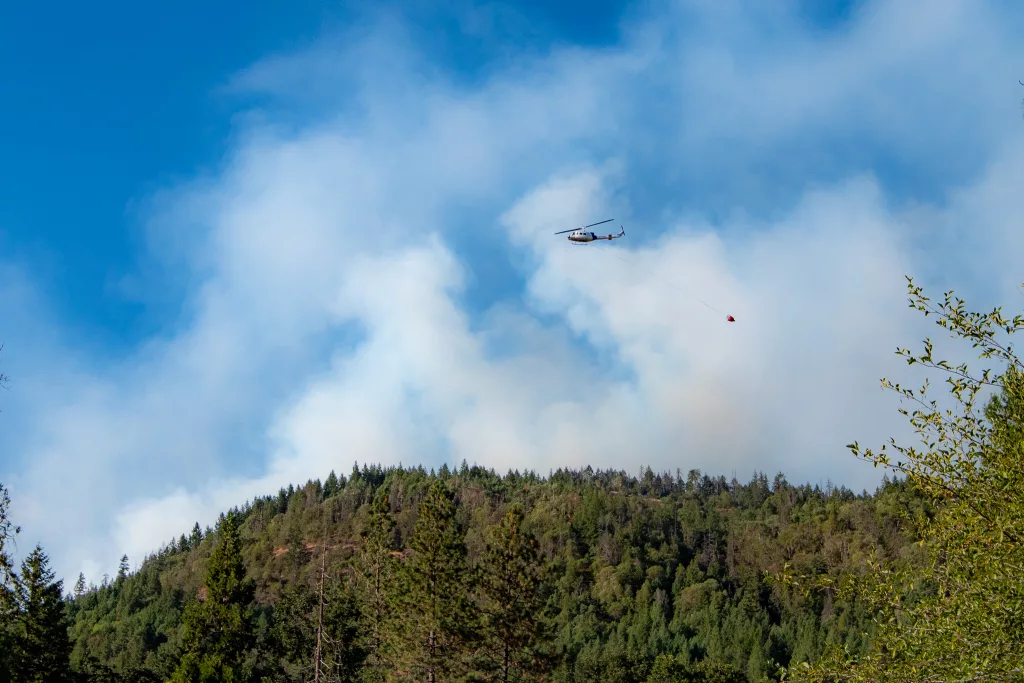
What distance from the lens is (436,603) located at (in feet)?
174

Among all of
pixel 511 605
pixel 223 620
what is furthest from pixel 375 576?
pixel 511 605

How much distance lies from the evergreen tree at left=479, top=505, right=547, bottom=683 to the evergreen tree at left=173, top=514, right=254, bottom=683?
23.2 m

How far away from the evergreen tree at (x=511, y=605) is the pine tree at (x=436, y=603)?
1.70 m

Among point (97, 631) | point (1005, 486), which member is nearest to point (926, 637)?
point (1005, 486)

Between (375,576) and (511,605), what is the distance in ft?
80.2

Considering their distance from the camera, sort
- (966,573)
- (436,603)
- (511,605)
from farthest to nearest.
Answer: (436,603) < (511,605) < (966,573)

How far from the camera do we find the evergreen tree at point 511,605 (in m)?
50.3

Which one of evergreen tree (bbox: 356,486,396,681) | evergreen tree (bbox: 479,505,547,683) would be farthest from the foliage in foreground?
evergreen tree (bbox: 356,486,396,681)

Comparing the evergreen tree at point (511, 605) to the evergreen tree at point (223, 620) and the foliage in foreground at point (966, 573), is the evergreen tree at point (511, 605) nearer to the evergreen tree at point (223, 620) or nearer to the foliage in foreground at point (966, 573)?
the evergreen tree at point (223, 620)

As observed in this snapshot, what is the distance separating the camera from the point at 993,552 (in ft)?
41.0

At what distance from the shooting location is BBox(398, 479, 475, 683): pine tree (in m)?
52.1

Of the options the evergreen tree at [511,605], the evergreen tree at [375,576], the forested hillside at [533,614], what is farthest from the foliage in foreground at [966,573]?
the evergreen tree at [375,576]

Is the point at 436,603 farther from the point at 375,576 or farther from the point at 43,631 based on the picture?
the point at 43,631

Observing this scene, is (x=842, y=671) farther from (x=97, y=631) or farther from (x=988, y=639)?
(x=97, y=631)
